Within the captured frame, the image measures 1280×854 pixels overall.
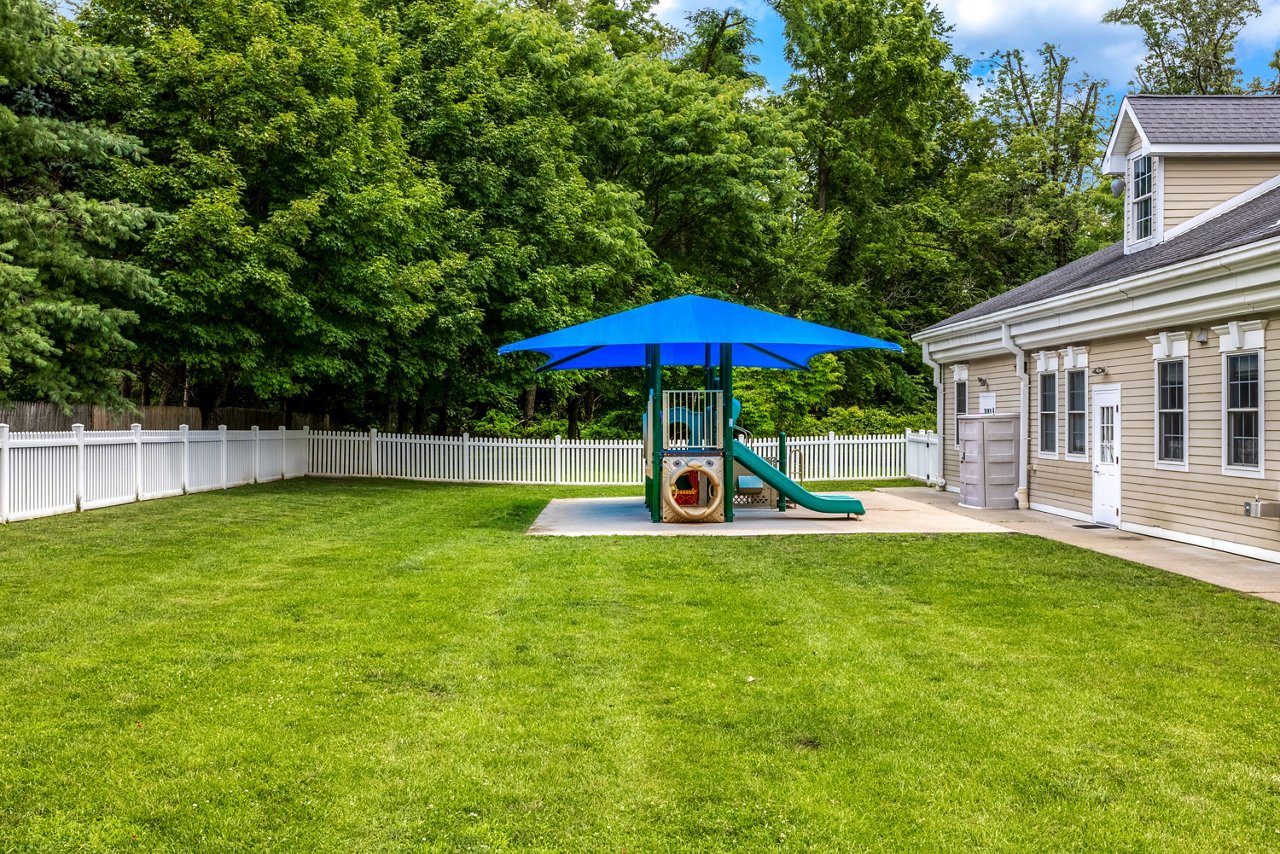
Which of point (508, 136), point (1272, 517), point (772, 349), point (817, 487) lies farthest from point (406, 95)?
point (1272, 517)

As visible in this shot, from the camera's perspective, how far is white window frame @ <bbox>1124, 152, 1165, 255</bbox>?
47.3 feet

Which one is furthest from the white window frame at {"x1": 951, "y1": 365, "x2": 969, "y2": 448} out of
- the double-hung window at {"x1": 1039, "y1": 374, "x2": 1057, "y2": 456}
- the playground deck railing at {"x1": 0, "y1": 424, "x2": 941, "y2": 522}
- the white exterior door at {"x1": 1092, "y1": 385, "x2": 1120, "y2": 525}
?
the white exterior door at {"x1": 1092, "y1": 385, "x2": 1120, "y2": 525}

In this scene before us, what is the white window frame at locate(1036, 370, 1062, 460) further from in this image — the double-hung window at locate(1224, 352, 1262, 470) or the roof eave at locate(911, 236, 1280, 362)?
the double-hung window at locate(1224, 352, 1262, 470)

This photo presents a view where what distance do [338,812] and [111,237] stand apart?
14424 millimetres

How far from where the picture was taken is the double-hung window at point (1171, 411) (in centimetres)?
1204

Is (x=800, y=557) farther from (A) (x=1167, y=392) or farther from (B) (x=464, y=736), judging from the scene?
(B) (x=464, y=736)

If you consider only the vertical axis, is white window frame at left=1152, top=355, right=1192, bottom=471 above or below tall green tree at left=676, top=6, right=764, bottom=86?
below

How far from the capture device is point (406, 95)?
2241 cm

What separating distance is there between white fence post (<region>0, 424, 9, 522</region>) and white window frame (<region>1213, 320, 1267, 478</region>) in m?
14.1

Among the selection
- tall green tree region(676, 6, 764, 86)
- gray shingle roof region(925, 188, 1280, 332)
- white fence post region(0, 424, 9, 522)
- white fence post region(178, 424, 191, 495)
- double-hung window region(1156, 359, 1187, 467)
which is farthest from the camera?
tall green tree region(676, 6, 764, 86)

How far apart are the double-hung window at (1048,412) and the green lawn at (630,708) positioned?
6.53 metres

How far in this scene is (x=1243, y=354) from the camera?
10891 mm

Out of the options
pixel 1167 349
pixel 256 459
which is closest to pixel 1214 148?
pixel 1167 349

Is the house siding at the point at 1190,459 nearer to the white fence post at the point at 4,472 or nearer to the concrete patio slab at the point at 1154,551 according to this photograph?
the concrete patio slab at the point at 1154,551
